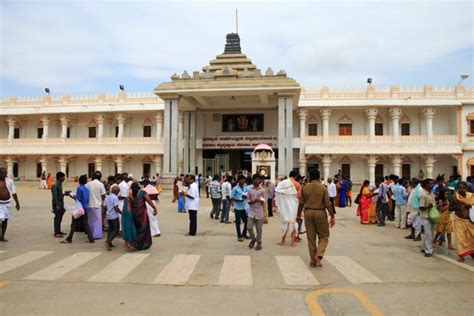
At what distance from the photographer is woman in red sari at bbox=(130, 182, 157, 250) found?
6.79m

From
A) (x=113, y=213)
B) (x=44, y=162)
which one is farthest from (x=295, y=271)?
(x=44, y=162)

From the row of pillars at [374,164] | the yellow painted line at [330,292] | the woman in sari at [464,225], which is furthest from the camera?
the row of pillars at [374,164]

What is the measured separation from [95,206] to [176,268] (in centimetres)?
316

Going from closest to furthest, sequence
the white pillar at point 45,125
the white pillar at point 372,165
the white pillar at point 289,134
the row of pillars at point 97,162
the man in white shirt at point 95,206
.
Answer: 1. the man in white shirt at point 95,206
2. the white pillar at point 289,134
3. the white pillar at point 372,165
4. the row of pillars at point 97,162
5. the white pillar at point 45,125

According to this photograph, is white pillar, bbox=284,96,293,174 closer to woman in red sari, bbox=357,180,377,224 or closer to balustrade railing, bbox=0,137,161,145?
woman in red sari, bbox=357,180,377,224

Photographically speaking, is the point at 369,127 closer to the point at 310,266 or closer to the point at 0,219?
the point at 310,266

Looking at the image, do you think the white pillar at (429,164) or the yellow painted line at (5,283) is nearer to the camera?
the yellow painted line at (5,283)

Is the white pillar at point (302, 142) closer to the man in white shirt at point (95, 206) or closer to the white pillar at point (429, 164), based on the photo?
the white pillar at point (429, 164)

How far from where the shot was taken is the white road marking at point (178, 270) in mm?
4891

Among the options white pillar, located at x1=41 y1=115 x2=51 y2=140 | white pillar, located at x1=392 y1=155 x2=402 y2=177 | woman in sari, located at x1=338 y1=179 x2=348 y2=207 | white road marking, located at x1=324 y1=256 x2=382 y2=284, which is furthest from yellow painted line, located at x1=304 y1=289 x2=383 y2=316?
white pillar, located at x1=41 y1=115 x2=51 y2=140

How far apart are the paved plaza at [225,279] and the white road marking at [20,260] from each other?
0.06 feet

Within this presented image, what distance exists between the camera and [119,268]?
5500 mm

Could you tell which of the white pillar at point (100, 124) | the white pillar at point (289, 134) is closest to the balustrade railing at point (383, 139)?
the white pillar at point (289, 134)

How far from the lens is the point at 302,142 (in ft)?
88.6
